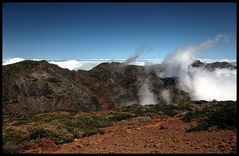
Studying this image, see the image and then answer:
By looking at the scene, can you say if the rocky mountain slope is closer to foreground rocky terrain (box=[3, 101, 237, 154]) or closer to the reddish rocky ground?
foreground rocky terrain (box=[3, 101, 237, 154])

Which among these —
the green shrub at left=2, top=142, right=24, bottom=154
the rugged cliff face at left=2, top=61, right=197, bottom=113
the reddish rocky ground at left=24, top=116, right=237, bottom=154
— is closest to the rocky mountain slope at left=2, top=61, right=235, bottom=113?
the rugged cliff face at left=2, top=61, right=197, bottom=113

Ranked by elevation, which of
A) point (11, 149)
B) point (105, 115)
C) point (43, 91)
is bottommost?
point (105, 115)

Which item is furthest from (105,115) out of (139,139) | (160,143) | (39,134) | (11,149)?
(11,149)

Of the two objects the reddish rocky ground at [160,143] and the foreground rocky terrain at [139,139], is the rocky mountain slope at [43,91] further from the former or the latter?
the reddish rocky ground at [160,143]

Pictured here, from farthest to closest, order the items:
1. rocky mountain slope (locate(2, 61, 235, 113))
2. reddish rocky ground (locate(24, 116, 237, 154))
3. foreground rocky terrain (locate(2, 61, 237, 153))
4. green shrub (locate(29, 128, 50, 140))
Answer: rocky mountain slope (locate(2, 61, 235, 113))
green shrub (locate(29, 128, 50, 140))
foreground rocky terrain (locate(2, 61, 237, 153))
reddish rocky ground (locate(24, 116, 237, 154))

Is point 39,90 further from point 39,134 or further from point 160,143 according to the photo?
point 160,143

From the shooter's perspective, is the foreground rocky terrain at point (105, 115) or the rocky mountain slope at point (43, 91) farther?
the rocky mountain slope at point (43, 91)

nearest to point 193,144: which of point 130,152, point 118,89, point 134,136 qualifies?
point 130,152

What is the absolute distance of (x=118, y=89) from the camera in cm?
8169

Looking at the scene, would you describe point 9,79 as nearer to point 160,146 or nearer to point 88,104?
point 88,104

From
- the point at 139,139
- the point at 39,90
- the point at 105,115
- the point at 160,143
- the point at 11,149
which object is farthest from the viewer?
the point at 39,90

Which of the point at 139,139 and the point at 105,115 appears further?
the point at 105,115

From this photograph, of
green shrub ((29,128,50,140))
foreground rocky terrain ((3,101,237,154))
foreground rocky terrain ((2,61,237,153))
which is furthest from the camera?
green shrub ((29,128,50,140))

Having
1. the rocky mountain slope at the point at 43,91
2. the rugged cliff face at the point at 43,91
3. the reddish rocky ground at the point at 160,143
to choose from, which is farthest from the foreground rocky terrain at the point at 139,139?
the rocky mountain slope at the point at 43,91
